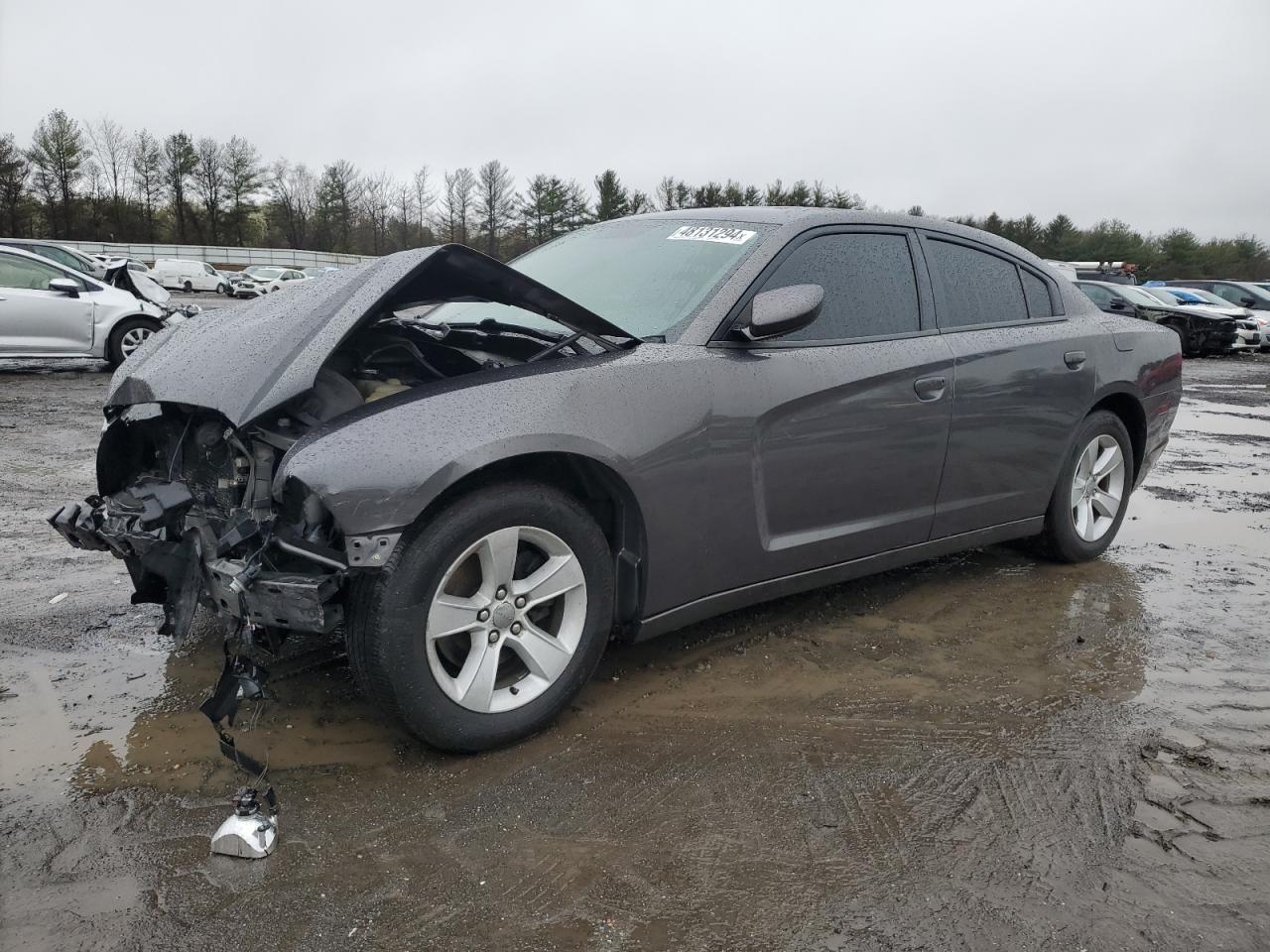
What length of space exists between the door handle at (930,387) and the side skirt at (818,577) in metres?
0.61

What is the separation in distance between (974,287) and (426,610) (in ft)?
9.25

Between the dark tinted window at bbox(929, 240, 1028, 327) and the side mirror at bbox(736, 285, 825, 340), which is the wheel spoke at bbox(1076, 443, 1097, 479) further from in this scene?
the side mirror at bbox(736, 285, 825, 340)

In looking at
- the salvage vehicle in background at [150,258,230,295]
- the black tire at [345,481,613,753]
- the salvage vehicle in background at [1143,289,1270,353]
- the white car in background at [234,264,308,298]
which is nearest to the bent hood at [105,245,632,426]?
the black tire at [345,481,613,753]

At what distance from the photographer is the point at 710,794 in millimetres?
2578

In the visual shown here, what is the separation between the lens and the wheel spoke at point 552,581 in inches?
107

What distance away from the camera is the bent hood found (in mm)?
2566

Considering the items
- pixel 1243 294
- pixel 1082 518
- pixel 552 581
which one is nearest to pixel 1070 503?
pixel 1082 518

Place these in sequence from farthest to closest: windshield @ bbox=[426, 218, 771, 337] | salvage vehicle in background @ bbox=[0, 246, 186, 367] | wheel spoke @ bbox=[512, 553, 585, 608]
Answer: salvage vehicle in background @ bbox=[0, 246, 186, 367]
windshield @ bbox=[426, 218, 771, 337]
wheel spoke @ bbox=[512, 553, 585, 608]

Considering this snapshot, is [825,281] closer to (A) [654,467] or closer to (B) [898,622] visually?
(A) [654,467]

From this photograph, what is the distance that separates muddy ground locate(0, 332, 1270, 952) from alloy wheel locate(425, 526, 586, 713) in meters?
0.21

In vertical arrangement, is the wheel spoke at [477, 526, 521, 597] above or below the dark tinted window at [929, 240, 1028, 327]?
below

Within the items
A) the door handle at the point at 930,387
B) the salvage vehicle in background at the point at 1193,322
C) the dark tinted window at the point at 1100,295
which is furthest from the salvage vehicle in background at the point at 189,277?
the door handle at the point at 930,387

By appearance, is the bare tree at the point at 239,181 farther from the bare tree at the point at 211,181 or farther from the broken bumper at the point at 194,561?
the broken bumper at the point at 194,561

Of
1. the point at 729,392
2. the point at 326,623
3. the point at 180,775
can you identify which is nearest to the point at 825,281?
the point at 729,392
